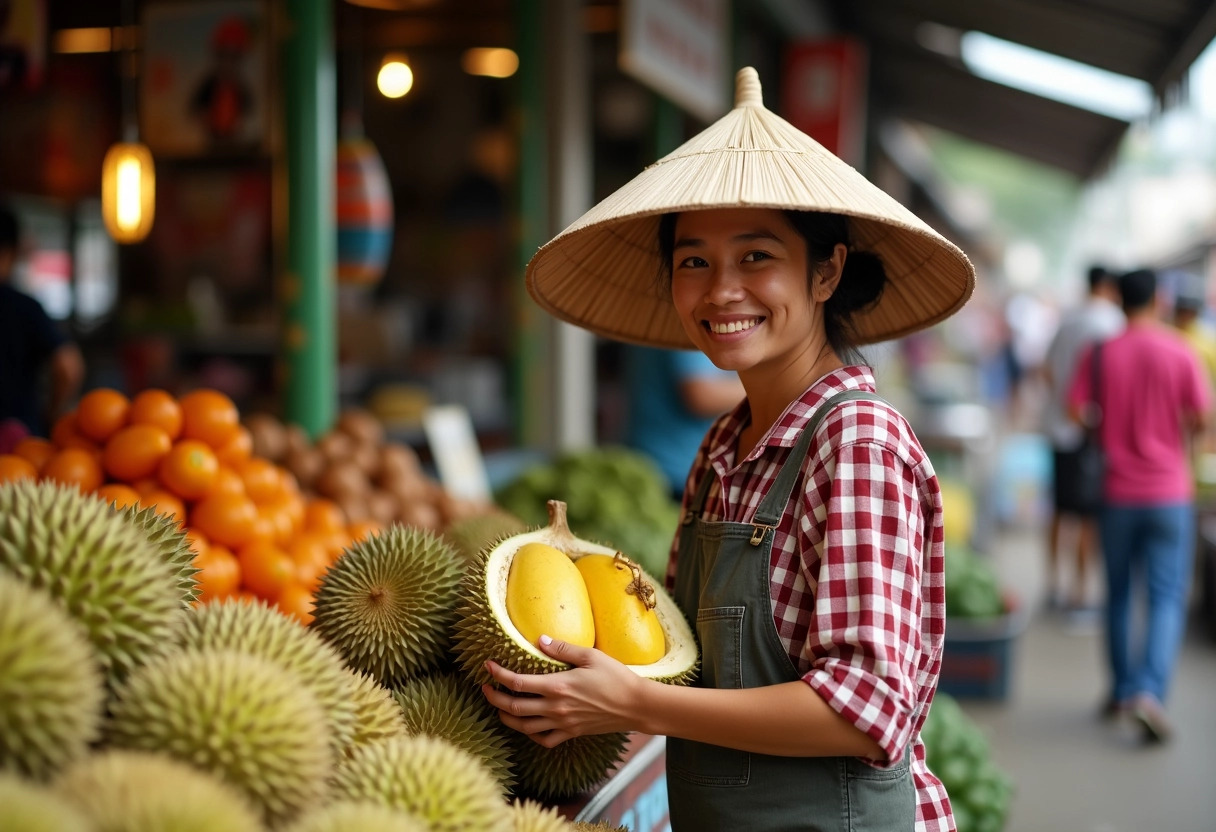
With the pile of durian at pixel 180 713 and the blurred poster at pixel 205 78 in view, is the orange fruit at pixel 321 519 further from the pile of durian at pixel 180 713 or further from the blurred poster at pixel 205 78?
the blurred poster at pixel 205 78

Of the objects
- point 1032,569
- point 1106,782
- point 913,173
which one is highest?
point 913,173

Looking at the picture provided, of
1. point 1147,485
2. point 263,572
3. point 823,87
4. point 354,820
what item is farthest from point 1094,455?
point 354,820

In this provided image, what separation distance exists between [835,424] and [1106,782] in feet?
13.0

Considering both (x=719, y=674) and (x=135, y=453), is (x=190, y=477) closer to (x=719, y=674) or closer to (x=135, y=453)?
(x=135, y=453)

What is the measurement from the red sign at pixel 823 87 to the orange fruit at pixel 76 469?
21.6 ft

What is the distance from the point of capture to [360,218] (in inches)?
189

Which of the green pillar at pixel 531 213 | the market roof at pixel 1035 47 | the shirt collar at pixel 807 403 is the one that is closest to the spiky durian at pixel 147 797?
the shirt collar at pixel 807 403

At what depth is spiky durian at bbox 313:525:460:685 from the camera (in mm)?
1684

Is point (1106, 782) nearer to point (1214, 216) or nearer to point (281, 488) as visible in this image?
point (281, 488)

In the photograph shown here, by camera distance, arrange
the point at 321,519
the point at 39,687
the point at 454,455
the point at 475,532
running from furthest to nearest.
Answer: the point at 454,455 → the point at 321,519 → the point at 475,532 → the point at 39,687

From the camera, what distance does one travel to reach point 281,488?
278 centimetres

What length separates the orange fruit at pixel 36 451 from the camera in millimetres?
2469

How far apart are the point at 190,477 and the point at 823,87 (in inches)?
271

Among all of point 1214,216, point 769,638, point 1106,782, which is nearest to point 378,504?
point 769,638
